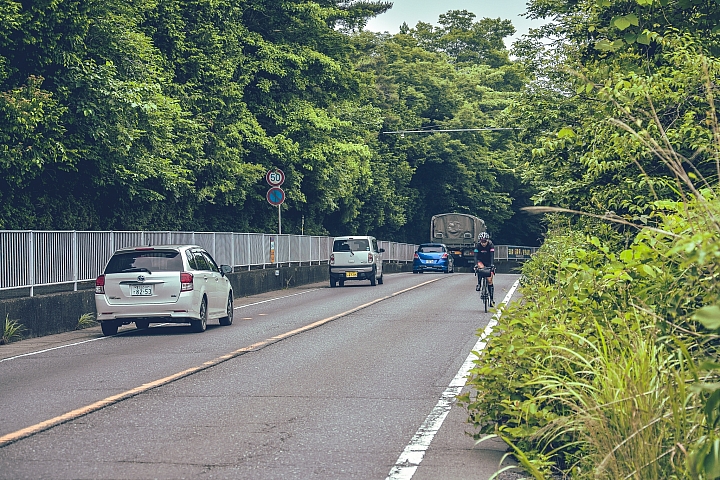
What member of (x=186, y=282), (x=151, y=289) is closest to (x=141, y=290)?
(x=151, y=289)

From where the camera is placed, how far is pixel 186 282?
1762 centimetres

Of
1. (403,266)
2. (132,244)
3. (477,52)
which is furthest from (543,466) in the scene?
(477,52)

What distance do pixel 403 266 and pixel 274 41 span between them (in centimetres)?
2845

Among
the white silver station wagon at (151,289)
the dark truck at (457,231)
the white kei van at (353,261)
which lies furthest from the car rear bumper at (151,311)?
the dark truck at (457,231)

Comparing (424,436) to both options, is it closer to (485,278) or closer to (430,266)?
(485,278)

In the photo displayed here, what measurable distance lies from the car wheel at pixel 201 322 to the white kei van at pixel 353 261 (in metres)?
18.5

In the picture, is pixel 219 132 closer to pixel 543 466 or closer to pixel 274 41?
pixel 274 41

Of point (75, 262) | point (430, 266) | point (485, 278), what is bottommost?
point (430, 266)

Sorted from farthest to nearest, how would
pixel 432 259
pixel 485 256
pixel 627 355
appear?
1. pixel 432 259
2. pixel 485 256
3. pixel 627 355

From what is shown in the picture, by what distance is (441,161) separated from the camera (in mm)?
70812

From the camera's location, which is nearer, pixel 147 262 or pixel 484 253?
pixel 147 262

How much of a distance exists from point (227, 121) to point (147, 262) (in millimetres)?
17063

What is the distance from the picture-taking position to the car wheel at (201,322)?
18000 mm

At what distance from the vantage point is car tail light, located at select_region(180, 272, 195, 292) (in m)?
17.6
